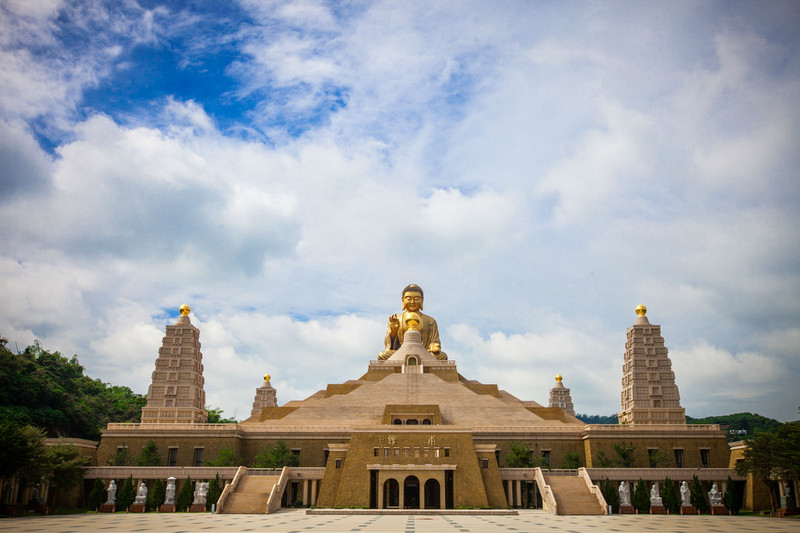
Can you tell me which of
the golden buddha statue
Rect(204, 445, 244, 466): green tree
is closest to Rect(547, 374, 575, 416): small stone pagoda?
the golden buddha statue

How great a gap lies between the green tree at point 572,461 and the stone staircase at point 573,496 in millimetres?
4549

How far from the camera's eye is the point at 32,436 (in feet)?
125

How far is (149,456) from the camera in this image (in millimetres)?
47906

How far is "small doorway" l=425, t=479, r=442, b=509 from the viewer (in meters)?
41.8

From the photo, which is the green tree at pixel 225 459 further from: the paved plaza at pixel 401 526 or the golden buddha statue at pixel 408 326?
the golden buddha statue at pixel 408 326

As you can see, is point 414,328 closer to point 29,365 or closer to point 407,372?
point 407,372

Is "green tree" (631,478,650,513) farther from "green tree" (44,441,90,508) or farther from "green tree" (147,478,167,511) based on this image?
"green tree" (44,441,90,508)

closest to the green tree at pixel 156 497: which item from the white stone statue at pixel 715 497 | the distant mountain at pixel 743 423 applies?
the white stone statue at pixel 715 497

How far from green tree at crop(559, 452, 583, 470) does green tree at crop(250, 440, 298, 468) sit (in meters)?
20.2

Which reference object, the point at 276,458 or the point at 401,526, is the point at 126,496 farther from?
the point at 401,526

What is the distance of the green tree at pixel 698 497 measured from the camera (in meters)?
40.7

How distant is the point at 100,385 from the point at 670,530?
3294 inches

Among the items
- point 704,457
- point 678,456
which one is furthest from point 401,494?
point 704,457

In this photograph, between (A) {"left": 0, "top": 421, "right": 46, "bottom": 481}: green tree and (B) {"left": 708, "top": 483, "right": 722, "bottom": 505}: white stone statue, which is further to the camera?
(B) {"left": 708, "top": 483, "right": 722, "bottom": 505}: white stone statue
